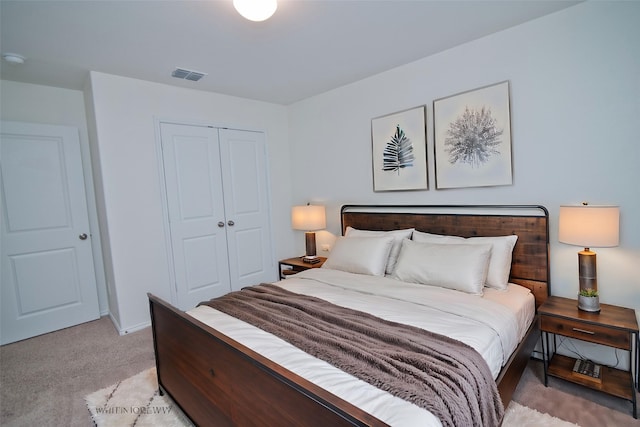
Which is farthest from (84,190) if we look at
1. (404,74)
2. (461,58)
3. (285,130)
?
(461,58)

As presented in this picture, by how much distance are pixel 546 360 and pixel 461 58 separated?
2414mm

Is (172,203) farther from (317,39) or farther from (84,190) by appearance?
(317,39)

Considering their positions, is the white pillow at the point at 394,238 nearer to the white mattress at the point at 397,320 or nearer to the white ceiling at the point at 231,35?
the white mattress at the point at 397,320

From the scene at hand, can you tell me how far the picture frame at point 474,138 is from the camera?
2494 millimetres

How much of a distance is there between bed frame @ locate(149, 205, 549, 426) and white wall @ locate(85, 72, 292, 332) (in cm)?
134

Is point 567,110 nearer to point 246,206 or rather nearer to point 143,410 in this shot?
point 246,206

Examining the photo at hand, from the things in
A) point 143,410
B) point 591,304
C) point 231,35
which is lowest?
point 143,410

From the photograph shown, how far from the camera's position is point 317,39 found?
→ 8.15 ft

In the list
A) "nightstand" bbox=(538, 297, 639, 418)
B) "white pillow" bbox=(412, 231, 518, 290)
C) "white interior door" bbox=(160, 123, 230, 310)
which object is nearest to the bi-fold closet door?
"white interior door" bbox=(160, 123, 230, 310)

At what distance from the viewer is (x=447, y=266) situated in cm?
228

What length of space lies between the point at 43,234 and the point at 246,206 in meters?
2.10

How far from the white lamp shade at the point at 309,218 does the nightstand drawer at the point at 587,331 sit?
7.58 ft

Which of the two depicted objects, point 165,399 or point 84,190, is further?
point 84,190

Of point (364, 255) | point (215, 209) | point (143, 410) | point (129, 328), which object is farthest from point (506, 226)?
point (129, 328)
